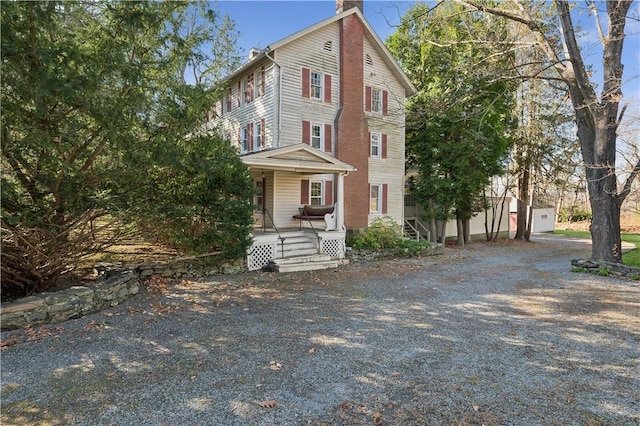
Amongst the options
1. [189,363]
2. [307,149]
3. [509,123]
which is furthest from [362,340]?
[509,123]

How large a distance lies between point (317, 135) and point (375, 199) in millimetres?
4406

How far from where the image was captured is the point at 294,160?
1187 cm

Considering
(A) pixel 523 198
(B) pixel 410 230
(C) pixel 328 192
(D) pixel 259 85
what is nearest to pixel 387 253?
(C) pixel 328 192

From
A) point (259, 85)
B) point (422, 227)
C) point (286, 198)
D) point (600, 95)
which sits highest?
point (259, 85)

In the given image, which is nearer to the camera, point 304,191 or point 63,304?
point 63,304

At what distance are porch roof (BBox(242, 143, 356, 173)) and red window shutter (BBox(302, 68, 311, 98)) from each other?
13.3ft

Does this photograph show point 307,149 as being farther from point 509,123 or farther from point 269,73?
point 509,123

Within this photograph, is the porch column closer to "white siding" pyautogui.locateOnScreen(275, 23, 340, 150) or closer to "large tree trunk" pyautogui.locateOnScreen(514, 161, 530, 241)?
"white siding" pyautogui.locateOnScreen(275, 23, 340, 150)

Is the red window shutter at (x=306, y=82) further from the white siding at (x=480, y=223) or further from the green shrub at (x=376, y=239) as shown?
the white siding at (x=480, y=223)

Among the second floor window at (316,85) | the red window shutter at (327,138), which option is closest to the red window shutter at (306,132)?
the red window shutter at (327,138)

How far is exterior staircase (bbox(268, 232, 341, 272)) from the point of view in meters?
10.9

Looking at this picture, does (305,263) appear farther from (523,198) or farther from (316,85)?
(523,198)

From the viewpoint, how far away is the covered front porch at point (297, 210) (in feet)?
36.3

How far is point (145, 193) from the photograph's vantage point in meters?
8.20
